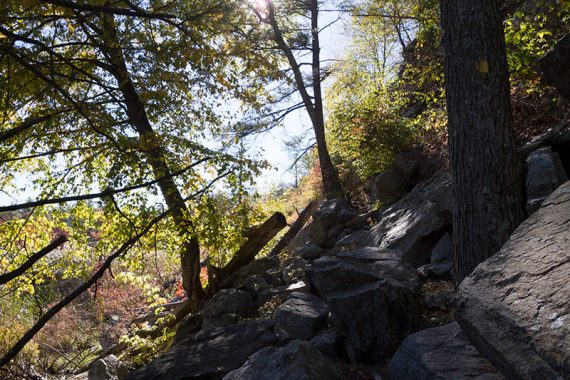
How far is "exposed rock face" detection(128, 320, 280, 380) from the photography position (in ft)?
12.7

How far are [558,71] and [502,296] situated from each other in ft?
12.7

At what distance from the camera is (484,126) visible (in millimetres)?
3875

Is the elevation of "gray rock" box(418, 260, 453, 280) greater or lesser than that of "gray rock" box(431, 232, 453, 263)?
lesser

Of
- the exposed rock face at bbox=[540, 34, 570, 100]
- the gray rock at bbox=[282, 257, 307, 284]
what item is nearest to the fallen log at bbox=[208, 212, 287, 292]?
the gray rock at bbox=[282, 257, 307, 284]

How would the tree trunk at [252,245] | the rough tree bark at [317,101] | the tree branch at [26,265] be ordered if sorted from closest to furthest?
the tree branch at [26,265] < the tree trunk at [252,245] < the rough tree bark at [317,101]

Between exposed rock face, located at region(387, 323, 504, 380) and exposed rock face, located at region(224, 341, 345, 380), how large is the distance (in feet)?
1.60

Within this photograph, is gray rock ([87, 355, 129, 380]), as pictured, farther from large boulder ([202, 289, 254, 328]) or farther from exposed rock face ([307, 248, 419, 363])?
exposed rock face ([307, 248, 419, 363])

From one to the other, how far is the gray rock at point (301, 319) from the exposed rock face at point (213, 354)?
0.55 ft

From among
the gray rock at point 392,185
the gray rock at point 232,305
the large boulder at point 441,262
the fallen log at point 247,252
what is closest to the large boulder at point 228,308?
the gray rock at point 232,305

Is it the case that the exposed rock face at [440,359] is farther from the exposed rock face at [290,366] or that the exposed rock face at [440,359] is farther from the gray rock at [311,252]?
the gray rock at [311,252]

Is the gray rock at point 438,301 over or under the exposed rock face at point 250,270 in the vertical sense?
under

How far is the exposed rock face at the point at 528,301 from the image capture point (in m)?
1.76

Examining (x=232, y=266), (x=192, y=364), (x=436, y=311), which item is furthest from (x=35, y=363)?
(x=436, y=311)

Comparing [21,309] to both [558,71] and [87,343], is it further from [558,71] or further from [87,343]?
[558,71]
